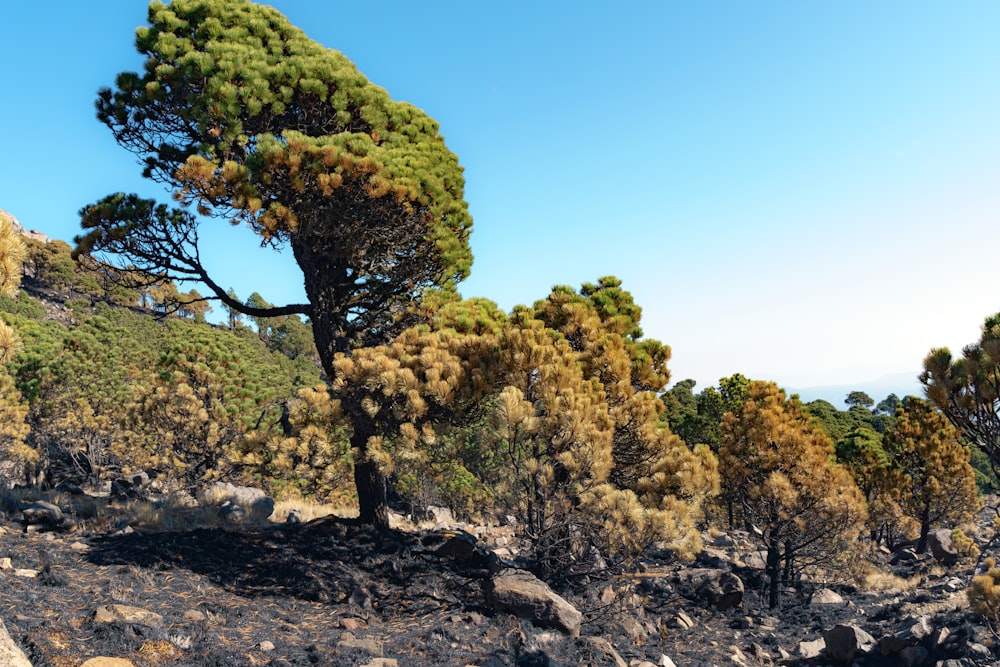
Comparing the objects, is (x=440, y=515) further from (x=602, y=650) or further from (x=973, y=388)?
(x=973, y=388)

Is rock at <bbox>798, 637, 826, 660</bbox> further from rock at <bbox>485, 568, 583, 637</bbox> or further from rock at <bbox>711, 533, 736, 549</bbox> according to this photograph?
rock at <bbox>711, 533, 736, 549</bbox>

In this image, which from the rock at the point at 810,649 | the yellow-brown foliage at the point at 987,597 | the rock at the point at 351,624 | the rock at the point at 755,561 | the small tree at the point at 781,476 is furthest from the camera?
the rock at the point at 755,561

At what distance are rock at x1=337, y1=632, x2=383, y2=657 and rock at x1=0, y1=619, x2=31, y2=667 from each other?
101 inches

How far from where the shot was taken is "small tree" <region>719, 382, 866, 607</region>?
1098 centimetres

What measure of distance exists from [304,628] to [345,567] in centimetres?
191

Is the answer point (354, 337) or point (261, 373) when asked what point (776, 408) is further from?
Result: point (261, 373)

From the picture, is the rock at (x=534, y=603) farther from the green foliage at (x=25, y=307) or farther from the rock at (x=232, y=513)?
the green foliage at (x=25, y=307)

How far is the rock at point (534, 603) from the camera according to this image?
677cm

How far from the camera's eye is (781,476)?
35.3 feet

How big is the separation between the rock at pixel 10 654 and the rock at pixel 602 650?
16.5 feet

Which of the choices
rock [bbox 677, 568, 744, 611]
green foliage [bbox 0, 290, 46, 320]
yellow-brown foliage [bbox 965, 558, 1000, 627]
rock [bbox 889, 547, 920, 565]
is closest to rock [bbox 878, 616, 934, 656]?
yellow-brown foliage [bbox 965, 558, 1000, 627]

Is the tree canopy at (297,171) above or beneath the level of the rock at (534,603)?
above

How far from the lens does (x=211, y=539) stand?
26.6ft

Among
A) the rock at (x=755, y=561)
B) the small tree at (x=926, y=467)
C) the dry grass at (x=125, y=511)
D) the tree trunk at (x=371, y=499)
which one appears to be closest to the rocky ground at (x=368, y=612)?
the tree trunk at (x=371, y=499)
